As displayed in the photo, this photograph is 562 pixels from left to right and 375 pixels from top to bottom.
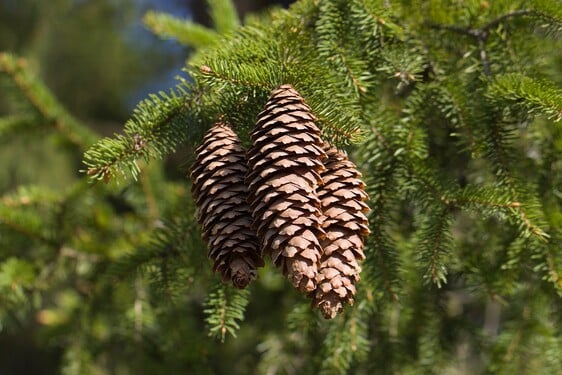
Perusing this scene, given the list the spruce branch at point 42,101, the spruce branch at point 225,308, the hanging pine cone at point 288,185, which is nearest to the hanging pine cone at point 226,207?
the hanging pine cone at point 288,185

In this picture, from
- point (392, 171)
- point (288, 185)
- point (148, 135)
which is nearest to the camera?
point (288, 185)

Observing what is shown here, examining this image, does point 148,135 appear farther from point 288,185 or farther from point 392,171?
point 392,171

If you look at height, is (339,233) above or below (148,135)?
below

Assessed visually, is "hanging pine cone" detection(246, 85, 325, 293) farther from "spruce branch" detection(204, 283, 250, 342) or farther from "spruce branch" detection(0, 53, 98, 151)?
"spruce branch" detection(0, 53, 98, 151)

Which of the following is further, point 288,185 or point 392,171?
point 392,171

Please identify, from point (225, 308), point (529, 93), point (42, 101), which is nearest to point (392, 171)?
point (529, 93)

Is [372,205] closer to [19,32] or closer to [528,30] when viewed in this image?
[528,30]
